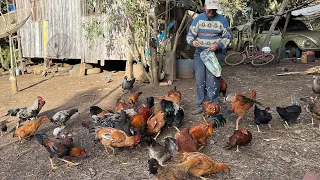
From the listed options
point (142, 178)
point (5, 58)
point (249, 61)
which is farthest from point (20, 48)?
point (142, 178)

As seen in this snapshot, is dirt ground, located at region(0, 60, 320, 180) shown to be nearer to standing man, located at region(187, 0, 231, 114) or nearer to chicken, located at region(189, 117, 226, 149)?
chicken, located at region(189, 117, 226, 149)

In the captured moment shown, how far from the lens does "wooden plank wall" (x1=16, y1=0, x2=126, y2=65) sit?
11.8 metres

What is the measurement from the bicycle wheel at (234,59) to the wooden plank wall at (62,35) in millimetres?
4509

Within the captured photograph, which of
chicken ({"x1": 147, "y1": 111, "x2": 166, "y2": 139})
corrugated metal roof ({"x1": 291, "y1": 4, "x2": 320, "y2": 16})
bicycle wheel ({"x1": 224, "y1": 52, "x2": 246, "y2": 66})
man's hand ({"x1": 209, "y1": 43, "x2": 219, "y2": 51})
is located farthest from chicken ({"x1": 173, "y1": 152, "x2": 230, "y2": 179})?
corrugated metal roof ({"x1": 291, "y1": 4, "x2": 320, "y2": 16})

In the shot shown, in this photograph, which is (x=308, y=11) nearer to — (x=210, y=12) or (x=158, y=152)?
(x=210, y=12)

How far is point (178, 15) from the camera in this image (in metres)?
11.9

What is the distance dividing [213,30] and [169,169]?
3175 mm

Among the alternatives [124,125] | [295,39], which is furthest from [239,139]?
[295,39]

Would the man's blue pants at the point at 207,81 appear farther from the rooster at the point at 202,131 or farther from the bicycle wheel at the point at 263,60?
the bicycle wheel at the point at 263,60

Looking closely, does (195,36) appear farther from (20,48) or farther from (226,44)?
(20,48)

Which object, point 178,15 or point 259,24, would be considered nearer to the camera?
point 178,15

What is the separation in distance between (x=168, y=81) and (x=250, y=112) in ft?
11.6

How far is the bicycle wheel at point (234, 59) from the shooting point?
502 inches

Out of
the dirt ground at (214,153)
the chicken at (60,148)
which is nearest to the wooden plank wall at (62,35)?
the dirt ground at (214,153)
